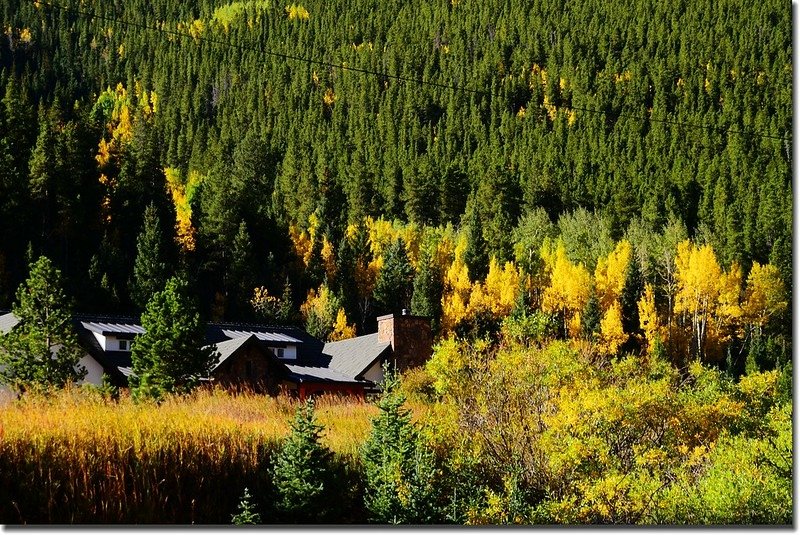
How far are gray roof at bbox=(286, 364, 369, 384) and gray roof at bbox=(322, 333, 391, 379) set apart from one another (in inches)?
5.6

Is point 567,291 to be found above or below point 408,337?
above

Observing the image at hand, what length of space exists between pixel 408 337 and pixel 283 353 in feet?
11.7

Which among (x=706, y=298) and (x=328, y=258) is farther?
(x=328, y=258)

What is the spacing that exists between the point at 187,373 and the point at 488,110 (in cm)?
5946

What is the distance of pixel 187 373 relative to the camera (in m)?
14.5

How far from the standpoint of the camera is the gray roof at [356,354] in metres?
21.2

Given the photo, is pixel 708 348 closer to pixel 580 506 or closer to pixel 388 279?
pixel 388 279

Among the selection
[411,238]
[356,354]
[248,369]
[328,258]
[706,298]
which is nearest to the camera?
[248,369]

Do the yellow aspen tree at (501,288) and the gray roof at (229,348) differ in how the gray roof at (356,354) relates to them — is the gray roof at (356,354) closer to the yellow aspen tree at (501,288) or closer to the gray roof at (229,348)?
the gray roof at (229,348)

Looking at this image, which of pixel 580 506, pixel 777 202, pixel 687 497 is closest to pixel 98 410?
pixel 580 506

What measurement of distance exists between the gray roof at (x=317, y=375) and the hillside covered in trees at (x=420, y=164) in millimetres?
7730

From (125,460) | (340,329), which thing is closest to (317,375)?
(340,329)

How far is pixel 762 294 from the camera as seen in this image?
2172 cm

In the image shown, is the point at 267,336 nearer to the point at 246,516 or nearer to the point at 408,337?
the point at 408,337
